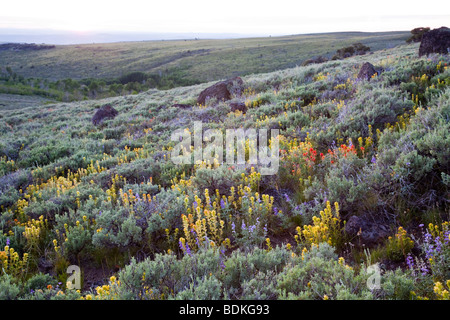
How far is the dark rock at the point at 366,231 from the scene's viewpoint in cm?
321

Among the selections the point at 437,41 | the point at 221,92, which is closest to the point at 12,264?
the point at 221,92

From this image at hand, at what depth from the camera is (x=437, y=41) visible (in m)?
11.9

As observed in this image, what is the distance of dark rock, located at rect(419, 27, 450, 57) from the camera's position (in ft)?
38.3

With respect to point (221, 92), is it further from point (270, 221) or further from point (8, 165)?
point (270, 221)

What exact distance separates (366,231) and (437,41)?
12463 millimetres

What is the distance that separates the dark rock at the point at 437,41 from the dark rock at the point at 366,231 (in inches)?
464

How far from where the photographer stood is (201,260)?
293 cm

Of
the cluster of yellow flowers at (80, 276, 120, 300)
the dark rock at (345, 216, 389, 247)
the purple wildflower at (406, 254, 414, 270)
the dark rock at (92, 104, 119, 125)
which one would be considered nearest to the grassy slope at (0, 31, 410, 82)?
the dark rock at (92, 104, 119, 125)

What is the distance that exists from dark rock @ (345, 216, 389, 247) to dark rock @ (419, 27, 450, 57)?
11788 mm

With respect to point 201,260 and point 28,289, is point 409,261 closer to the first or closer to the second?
point 201,260

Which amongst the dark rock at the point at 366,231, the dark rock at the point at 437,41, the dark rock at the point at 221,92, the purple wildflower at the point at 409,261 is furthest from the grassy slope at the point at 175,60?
the purple wildflower at the point at 409,261

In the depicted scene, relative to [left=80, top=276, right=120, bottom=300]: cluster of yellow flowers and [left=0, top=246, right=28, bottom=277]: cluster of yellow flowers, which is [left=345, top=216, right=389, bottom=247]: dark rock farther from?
[left=0, top=246, right=28, bottom=277]: cluster of yellow flowers

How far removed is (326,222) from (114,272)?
2.60 meters

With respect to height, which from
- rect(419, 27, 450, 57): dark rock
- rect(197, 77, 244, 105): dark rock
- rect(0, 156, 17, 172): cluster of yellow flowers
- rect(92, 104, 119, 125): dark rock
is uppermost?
rect(419, 27, 450, 57): dark rock
